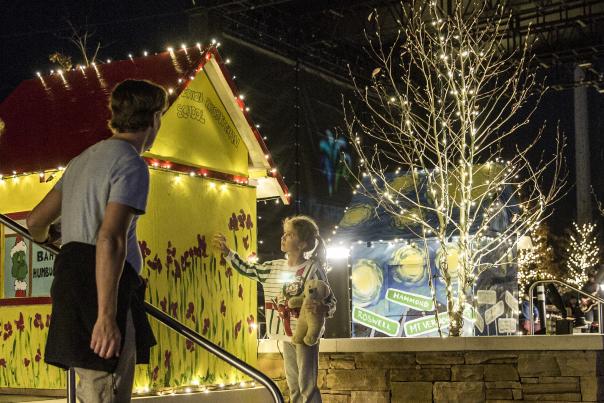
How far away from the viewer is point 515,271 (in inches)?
648

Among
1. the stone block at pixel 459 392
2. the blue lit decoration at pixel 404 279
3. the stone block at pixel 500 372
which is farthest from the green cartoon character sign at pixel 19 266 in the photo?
the blue lit decoration at pixel 404 279

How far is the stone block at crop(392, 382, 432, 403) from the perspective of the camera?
9203 mm

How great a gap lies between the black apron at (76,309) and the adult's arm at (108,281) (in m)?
0.07

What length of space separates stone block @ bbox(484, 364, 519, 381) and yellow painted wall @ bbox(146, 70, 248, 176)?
114 inches

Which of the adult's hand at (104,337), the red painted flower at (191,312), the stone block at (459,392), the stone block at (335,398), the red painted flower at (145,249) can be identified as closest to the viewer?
the adult's hand at (104,337)

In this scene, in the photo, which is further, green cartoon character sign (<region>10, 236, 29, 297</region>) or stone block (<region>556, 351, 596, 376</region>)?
stone block (<region>556, 351, 596, 376</region>)

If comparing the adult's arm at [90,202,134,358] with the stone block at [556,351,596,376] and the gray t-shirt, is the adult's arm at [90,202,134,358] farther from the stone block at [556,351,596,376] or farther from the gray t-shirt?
the stone block at [556,351,596,376]

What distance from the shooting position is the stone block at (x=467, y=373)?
9016 millimetres

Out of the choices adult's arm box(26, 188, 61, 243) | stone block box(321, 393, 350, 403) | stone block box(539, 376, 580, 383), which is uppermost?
adult's arm box(26, 188, 61, 243)

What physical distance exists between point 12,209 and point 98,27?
10.4 meters

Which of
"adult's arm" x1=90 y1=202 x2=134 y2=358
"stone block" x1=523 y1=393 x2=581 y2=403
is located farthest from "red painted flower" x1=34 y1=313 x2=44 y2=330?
"adult's arm" x1=90 y1=202 x2=134 y2=358

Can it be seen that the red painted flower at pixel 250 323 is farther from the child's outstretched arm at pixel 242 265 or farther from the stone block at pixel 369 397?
the stone block at pixel 369 397

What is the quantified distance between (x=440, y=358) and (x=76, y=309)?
623 centimetres

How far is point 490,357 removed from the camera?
8.97 metres
